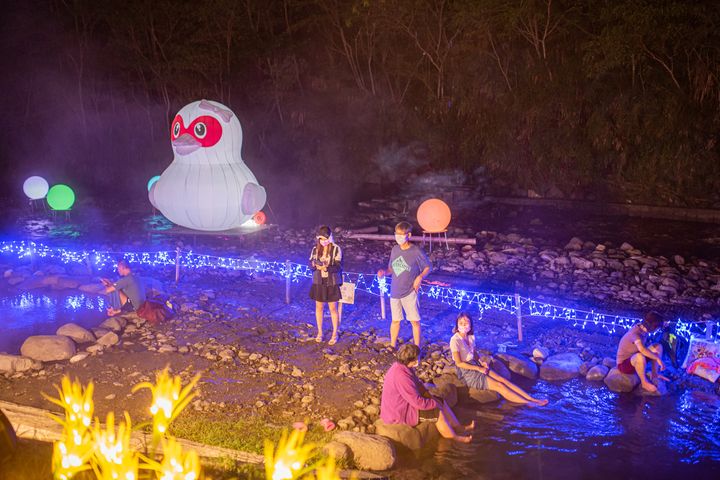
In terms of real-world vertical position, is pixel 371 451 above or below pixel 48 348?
below

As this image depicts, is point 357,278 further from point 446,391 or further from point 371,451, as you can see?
point 371,451

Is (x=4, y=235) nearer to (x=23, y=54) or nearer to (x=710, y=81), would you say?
(x=23, y=54)

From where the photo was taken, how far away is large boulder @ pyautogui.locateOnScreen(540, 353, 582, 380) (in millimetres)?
7363

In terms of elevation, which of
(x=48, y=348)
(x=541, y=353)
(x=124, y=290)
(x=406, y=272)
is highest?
(x=406, y=272)

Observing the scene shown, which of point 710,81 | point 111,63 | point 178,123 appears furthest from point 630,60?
point 111,63

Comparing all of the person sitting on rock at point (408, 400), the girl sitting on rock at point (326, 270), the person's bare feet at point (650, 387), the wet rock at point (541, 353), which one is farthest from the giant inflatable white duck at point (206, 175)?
the person's bare feet at point (650, 387)

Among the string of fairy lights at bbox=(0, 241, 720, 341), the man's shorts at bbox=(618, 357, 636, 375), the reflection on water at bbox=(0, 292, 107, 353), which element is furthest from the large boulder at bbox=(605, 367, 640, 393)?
the reflection on water at bbox=(0, 292, 107, 353)

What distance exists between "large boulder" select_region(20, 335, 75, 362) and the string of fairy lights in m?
3.53

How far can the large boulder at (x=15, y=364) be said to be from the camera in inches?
277

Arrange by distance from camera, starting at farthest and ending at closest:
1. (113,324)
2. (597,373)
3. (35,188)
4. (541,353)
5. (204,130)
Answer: (35,188), (204,130), (113,324), (541,353), (597,373)

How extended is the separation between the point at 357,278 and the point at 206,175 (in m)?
3.43

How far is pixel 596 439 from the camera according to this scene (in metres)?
6.03

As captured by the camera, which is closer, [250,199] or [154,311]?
[154,311]

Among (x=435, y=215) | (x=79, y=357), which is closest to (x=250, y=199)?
(x=435, y=215)
